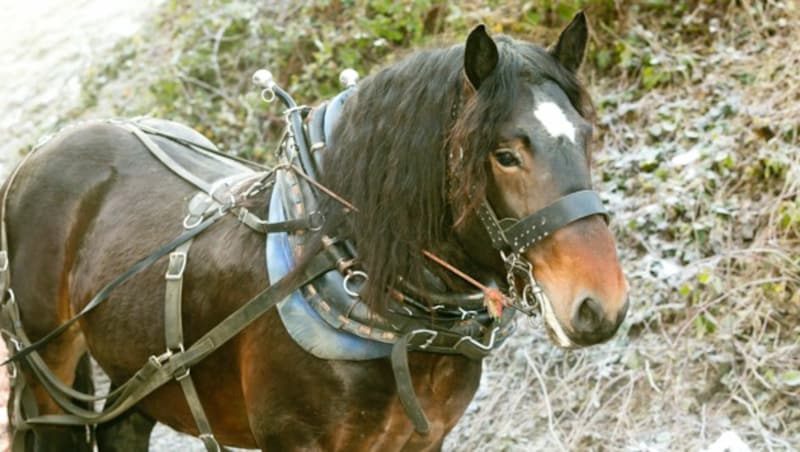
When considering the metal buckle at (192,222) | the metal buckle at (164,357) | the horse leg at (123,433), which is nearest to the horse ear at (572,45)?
the metal buckle at (192,222)

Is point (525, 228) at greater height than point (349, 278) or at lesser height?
greater

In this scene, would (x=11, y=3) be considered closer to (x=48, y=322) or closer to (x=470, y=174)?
(x=48, y=322)

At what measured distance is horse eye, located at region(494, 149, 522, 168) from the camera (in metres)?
2.22

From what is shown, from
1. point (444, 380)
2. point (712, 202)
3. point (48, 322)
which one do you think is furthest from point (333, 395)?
point (712, 202)

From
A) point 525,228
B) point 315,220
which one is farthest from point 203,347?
point 525,228

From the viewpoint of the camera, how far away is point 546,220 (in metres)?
2.15

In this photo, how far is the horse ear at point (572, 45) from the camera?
247 centimetres

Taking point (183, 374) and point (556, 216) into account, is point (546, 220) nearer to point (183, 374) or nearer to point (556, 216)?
point (556, 216)

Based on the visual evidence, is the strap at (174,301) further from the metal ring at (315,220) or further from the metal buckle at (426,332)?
the metal buckle at (426,332)

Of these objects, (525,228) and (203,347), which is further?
(203,347)

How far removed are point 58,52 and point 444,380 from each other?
7568 millimetres

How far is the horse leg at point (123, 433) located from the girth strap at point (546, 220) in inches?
78.9

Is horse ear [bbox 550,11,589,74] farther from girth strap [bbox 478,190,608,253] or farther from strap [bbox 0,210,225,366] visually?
strap [bbox 0,210,225,366]

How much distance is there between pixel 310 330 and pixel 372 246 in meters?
0.29
